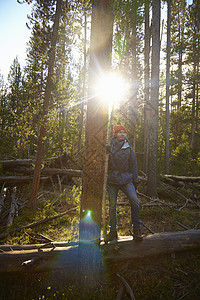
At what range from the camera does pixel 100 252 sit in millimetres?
2912

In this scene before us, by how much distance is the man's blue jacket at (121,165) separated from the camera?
3699 mm

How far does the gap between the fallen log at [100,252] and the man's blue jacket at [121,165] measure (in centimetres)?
124

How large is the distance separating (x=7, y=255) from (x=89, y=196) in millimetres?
1889

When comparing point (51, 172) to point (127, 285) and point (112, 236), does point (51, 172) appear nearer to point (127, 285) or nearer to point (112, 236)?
point (112, 236)

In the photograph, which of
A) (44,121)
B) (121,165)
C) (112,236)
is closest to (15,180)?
(44,121)

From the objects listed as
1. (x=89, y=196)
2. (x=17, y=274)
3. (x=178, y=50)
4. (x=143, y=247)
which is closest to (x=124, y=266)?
(x=143, y=247)

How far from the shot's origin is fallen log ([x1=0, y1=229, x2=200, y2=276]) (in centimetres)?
295

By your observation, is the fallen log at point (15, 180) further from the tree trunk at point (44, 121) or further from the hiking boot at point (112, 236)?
the hiking boot at point (112, 236)

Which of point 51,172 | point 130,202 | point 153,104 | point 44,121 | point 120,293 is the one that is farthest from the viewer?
point 51,172

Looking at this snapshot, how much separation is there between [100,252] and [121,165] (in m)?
1.69

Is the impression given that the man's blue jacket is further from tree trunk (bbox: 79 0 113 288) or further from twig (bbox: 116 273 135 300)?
twig (bbox: 116 273 135 300)

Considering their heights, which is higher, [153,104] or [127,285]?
Answer: [153,104]

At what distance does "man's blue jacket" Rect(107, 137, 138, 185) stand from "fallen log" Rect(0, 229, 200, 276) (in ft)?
4.06

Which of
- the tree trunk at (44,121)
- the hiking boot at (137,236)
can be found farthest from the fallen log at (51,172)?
the hiking boot at (137,236)
